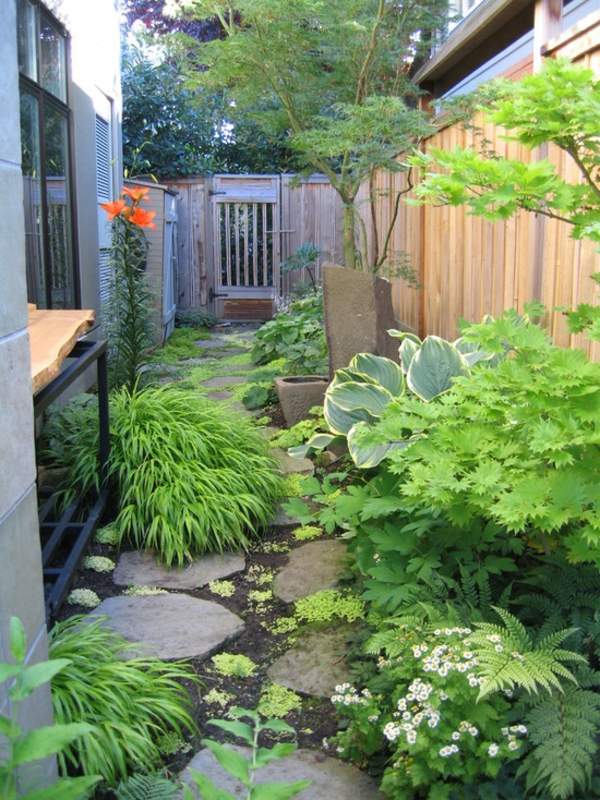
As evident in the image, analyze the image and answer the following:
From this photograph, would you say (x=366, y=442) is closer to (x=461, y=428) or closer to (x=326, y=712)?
(x=461, y=428)

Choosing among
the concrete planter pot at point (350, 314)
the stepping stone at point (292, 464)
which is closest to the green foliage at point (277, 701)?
the stepping stone at point (292, 464)

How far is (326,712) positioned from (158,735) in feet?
1.72

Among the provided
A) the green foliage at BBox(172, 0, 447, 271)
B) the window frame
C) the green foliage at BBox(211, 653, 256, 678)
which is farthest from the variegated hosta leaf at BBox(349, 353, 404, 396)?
the window frame

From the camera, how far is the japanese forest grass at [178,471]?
3904 mm

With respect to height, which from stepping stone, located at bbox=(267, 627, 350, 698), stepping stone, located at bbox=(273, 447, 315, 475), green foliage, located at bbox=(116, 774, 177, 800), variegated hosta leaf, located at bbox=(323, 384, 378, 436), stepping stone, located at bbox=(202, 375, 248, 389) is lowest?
stepping stone, located at bbox=(267, 627, 350, 698)

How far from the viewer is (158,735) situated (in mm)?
2449

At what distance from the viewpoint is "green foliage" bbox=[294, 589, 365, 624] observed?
127 inches

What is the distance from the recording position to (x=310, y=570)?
3705 mm

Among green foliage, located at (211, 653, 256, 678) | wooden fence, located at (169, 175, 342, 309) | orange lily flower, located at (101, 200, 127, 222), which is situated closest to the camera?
green foliage, located at (211, 653, 256, 678)

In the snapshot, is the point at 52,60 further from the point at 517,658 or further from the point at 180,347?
the point at 517,658

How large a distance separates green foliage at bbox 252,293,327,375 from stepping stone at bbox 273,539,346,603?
2430 millimetres

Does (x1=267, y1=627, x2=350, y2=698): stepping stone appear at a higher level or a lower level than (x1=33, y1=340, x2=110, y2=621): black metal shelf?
lower

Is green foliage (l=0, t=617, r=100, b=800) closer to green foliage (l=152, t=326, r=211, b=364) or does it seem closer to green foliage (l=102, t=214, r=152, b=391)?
green foliage (l=102, t=214, r=152, b=391)

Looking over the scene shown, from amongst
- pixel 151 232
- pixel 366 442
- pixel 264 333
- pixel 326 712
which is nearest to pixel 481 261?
pixel 366 442
